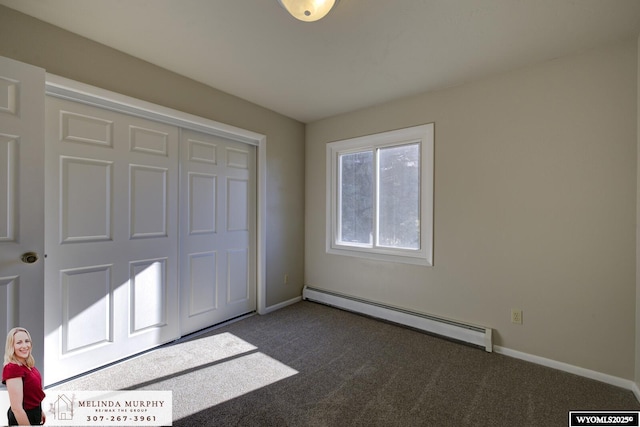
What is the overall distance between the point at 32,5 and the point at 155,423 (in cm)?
264

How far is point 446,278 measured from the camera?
282 cm

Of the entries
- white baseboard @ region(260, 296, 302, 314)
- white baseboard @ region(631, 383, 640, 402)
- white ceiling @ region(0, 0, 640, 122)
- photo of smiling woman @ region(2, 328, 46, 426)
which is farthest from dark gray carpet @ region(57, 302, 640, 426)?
white ceiling @ region(0, 0, 640, 122)

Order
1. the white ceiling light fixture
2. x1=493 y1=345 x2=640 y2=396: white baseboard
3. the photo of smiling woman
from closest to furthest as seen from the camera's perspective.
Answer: the photo of smiling woman < the white ceiling light fixture < x1=493 y1=345 x2=640 y2=396: white baseboard

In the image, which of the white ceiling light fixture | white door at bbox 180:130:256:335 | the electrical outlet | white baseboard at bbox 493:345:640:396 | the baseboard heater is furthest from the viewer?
white door at bbox 180:130:256:335

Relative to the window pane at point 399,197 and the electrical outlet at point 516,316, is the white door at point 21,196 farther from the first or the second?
the electrical outlet at point 516,316

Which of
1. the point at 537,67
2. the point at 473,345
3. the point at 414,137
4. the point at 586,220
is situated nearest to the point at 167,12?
the point at 414,137

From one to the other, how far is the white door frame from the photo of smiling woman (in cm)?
177

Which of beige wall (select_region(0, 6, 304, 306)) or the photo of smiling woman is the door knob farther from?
beige wall (select_region(0, 6, 304, 306))

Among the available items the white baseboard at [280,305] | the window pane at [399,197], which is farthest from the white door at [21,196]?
the window pane at [399,197]

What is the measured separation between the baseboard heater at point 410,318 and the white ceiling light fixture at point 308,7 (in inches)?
109

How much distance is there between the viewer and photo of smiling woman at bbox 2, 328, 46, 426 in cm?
98

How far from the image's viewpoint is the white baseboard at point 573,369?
200 centimetres

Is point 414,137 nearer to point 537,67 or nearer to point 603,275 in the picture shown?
point 537,67

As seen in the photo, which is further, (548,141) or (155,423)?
(548,141)
